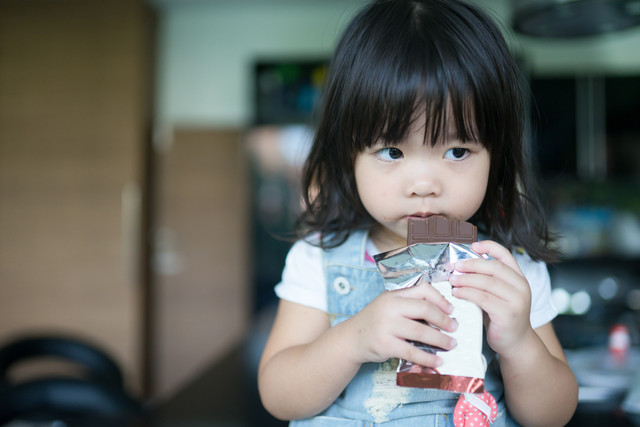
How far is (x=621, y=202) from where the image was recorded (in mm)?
3059

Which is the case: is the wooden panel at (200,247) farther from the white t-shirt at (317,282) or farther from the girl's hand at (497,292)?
the girl's hand at (497,292)

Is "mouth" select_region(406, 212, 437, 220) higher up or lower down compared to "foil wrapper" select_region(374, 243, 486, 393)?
higher up

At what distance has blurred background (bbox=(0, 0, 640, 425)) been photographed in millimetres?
2906

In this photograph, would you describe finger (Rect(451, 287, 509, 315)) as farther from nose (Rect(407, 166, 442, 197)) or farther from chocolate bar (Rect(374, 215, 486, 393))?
nose (Rect(407, 166, 442, 197))

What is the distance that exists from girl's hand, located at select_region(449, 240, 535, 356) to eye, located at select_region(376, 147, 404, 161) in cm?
13

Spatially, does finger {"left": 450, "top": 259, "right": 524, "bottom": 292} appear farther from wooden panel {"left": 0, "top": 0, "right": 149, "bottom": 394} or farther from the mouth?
wooden panel {"left": 0, "top": 0, "right": 149, "bottom": 394}

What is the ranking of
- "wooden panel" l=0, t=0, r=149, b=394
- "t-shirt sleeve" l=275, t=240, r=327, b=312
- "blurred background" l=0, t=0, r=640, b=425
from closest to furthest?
"t-shirt sleeve" l=275, t=240, r=327, b=312, "blurred background" l=0, t=0, r=640, b=425, "wooden panel" l=0, t=0, r=149, b=394

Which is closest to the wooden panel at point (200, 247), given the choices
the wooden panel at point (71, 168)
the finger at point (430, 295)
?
the wooden panel at point (71, 168)

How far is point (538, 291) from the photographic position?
64cm

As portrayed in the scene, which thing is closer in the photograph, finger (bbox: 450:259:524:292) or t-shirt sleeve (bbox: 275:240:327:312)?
finger (bbox: 450:259:524:292)

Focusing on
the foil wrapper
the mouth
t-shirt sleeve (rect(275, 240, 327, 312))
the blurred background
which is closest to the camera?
the foil wrapper

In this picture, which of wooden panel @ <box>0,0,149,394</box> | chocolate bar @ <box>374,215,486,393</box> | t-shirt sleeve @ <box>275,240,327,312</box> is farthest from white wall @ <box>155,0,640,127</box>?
chocolate bar @ <box>374,215,486,393</box>

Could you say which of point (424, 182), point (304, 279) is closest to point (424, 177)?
point (424, 182)

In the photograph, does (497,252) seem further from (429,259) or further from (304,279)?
(304,279)
